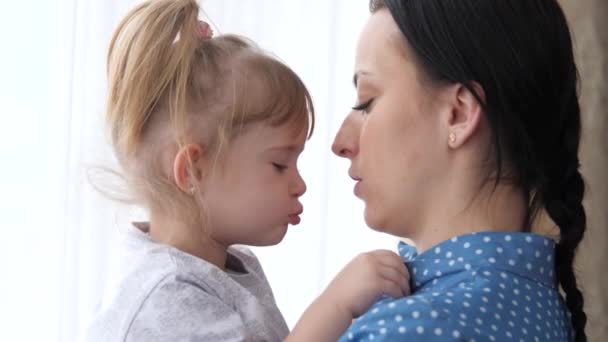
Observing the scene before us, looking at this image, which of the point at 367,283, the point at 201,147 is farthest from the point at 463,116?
the point at 201,147

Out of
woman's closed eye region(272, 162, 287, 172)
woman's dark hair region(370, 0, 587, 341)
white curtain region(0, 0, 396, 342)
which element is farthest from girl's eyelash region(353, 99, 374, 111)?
white curtain region(0, 0, 396, 342)

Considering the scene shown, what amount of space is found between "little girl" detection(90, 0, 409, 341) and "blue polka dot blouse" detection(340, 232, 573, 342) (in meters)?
0.31

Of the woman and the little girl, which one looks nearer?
the woman

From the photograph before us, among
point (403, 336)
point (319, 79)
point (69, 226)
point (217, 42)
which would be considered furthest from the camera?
point (319, 79)

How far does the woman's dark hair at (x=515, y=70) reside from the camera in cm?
132

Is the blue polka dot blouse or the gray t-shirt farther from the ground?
the blue polka dot blouse

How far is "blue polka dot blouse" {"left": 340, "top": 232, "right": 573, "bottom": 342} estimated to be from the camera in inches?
45.6

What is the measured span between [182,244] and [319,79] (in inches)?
49.5

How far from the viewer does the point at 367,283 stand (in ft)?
4.30

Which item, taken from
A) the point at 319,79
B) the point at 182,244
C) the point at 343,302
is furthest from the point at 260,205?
the point at 319,79

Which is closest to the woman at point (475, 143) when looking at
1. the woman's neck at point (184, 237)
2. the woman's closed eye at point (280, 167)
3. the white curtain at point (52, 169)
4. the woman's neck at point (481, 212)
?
the woman's neck at point (481, 212)

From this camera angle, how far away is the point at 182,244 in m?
1.54

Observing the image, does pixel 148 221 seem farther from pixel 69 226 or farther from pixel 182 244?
pixel 69 226

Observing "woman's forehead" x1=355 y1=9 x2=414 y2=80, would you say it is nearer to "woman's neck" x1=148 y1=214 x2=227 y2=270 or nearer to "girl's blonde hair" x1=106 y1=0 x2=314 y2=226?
"girl's blonde hair" x1=106 y1=0 x2=314 y2=226
